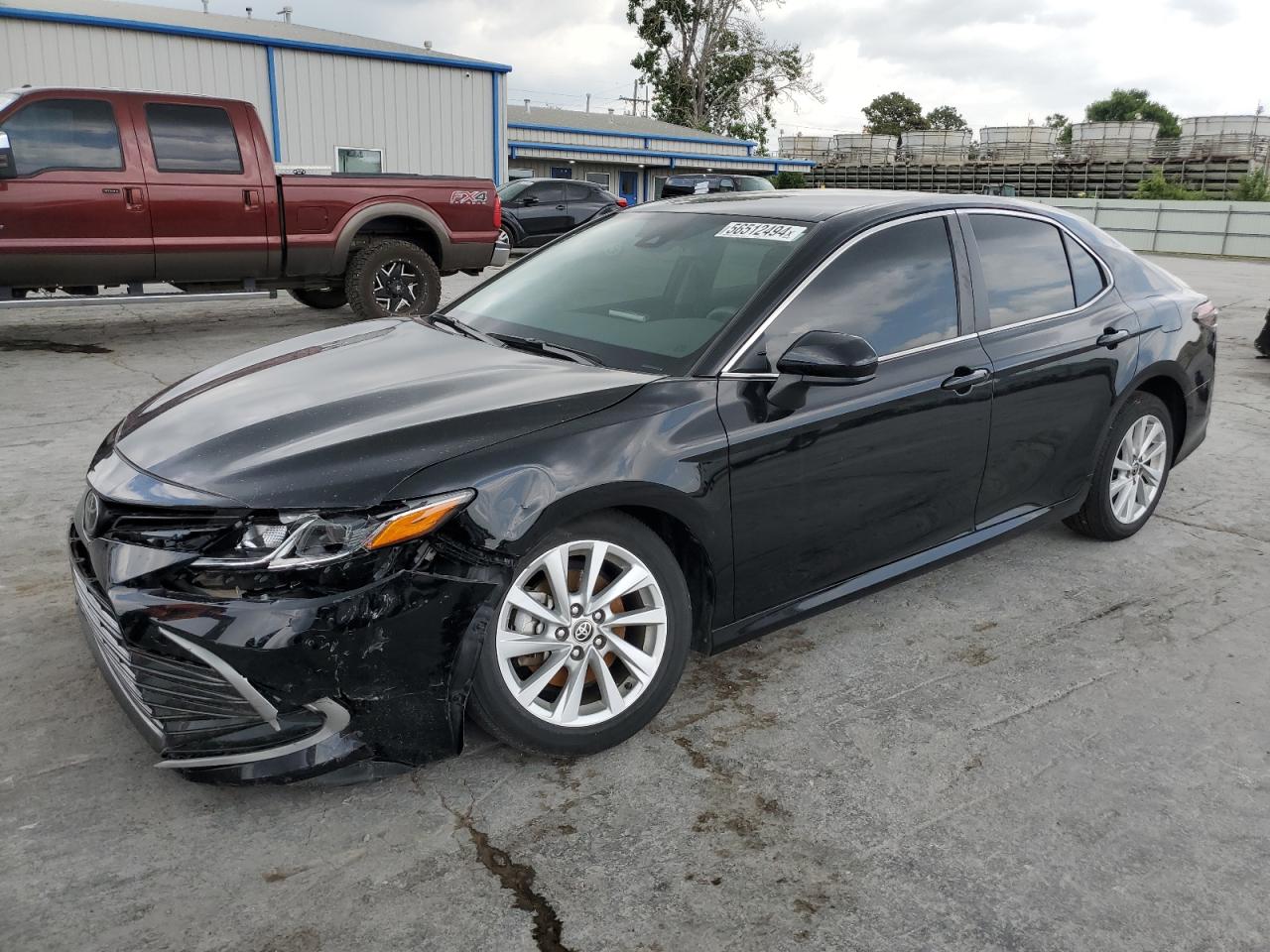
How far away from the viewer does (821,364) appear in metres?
3.05

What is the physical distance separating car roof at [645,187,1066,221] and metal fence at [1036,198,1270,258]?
2629 centimetres

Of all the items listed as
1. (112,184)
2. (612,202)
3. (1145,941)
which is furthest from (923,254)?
(612,202)

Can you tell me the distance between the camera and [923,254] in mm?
3752

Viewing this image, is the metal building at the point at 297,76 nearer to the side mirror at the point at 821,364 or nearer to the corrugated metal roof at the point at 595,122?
the corrugated metal roof at the point at 595,122

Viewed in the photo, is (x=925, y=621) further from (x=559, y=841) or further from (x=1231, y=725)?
(x=559, y=841)

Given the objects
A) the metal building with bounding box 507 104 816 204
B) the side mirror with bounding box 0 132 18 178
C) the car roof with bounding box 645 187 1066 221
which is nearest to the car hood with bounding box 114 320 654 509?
the car roof with bounding box 645 187 1066 221

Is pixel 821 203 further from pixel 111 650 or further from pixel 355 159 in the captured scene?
pixel 355 159

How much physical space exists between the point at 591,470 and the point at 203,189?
7783 mm

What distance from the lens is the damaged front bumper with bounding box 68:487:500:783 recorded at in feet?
7.99

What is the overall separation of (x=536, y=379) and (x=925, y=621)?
1859 mm

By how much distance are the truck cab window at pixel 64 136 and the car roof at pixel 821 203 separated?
253 inches

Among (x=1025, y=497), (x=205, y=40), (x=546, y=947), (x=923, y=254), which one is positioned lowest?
(x=546, y=947)

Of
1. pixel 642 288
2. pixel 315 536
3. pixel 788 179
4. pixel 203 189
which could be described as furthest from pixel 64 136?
pixel 788 179

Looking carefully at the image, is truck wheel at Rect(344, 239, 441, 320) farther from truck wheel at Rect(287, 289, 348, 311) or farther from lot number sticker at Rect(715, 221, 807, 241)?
lot number sticker at Rect(715, 221, 807, 241)
